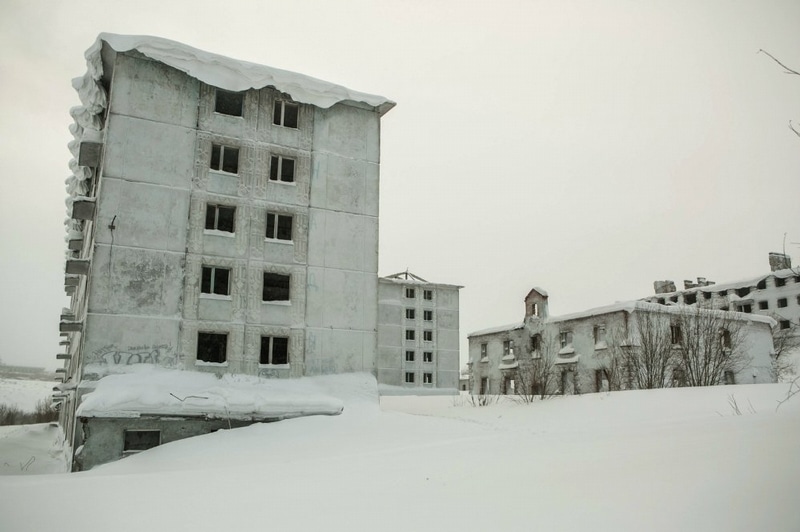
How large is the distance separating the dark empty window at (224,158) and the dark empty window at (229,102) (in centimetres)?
155

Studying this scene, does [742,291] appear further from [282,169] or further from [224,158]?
[224,158]

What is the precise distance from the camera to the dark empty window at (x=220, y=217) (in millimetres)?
21812

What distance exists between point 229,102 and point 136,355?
10.5 metres

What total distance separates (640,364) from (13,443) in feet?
108

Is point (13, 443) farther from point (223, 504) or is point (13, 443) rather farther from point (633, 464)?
point (633, 464)

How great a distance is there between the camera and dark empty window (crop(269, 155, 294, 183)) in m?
23.2

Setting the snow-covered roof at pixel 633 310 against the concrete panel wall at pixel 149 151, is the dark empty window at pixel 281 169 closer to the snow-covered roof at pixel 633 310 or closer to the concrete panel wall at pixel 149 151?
the concrete panel wall at pixel 149 151

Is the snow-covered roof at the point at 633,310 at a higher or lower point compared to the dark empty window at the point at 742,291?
lower

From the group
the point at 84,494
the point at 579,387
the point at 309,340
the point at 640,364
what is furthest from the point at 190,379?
the point at 579,387

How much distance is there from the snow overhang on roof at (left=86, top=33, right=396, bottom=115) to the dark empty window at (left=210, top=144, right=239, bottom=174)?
231 centimetres

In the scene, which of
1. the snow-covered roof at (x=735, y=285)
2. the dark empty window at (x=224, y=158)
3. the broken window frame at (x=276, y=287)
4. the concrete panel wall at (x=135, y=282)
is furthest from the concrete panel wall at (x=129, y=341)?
the snow-covered roof at (x=735, y=285)

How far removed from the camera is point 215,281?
21500 millimetres

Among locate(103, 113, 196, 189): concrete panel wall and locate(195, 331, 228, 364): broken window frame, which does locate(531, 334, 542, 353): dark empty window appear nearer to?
locate(195, 331, 228, 364): broken window frame

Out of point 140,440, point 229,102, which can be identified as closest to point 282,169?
point 229,102
